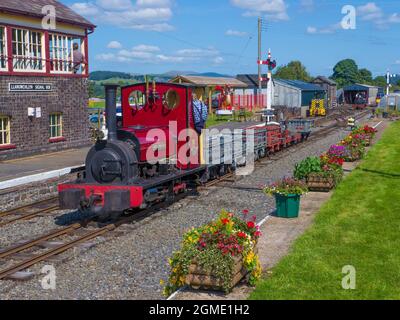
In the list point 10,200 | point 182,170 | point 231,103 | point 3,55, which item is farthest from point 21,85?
point 231,103

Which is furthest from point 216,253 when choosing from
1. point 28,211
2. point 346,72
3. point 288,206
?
point 346,72

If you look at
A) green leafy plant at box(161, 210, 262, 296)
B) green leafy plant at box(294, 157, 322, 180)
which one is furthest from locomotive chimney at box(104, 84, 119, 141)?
green leafy plant at box(294, 157, 322, 180)

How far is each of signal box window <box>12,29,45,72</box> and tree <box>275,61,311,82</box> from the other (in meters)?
81.5

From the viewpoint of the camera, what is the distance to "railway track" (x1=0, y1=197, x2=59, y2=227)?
1214cm

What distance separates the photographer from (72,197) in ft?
35.9

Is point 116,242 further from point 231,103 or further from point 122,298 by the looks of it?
point 231,103

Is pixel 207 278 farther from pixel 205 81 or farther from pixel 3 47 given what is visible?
pixel 205 81

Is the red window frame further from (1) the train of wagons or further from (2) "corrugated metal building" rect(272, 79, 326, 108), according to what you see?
(2) "corrugated metal building" rect(272, 79, 326, 108)

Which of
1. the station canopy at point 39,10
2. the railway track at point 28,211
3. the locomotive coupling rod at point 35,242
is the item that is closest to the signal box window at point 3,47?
the station canopy at point 39,10

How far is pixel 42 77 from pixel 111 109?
12007 millimetres

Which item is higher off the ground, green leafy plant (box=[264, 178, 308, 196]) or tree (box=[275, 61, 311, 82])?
tree (box=[275, 61, 311, 82])

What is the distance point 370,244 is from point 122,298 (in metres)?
4.46

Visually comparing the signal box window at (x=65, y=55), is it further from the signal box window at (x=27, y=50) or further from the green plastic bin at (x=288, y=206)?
the green plastic bin at (x=288, y=206)

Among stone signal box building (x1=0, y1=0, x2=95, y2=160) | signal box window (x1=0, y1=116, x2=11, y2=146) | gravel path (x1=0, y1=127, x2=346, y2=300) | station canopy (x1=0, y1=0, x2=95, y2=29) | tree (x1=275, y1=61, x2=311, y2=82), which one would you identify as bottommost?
gravel path (x1=0, y1=127, x2=346, y2=300)
